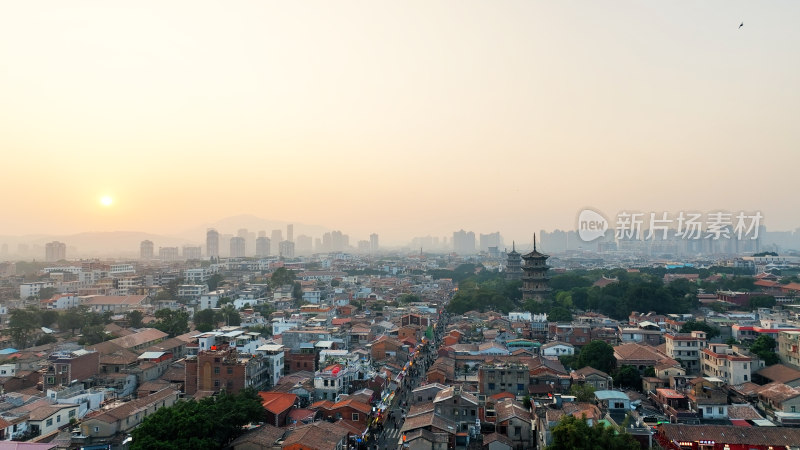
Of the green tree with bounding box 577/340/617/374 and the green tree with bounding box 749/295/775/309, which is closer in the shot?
the green tree with bounding box 577/340/617/374

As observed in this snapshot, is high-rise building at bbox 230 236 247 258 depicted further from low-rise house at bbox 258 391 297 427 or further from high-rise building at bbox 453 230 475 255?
low-rise house at bbox 258 391 297 427

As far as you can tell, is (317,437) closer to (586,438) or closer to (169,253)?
(586,438)

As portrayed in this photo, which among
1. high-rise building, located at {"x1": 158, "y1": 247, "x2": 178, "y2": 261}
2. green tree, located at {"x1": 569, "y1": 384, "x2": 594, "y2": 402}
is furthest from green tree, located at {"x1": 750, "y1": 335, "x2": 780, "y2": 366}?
high-rise building, located at {"x1": 158, "y1": 247, "x2": 178, "y2": 261}

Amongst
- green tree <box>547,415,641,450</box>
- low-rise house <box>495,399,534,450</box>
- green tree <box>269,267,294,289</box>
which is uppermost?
green tree <box>269,267,294,289</box>

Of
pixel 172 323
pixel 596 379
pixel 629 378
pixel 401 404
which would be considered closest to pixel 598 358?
pixel 629 378

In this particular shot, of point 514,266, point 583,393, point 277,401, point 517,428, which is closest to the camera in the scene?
point 517,428

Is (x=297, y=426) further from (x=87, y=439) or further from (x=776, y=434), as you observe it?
(x=776, y=434)
